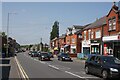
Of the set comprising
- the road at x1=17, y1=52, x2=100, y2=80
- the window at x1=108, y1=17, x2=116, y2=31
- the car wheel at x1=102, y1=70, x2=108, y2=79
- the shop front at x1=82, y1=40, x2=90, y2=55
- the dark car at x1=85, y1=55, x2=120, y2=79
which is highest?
the window at x1=108, y1=17, x2=116, y2=31

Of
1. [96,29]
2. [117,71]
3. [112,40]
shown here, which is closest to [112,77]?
[117,71]

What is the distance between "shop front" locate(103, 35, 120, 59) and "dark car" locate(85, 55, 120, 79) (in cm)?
2104

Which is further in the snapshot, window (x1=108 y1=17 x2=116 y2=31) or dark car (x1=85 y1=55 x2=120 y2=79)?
window (x1=108 y1=17 x2=116 y2=31)

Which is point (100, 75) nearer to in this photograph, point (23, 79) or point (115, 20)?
point (23, 79)

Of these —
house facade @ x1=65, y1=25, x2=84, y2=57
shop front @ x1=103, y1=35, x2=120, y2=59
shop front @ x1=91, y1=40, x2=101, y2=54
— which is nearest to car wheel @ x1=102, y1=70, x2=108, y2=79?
shop front @ x1=103, y1=35, x2=120, y2=59

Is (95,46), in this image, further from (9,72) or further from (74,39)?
(9,72)

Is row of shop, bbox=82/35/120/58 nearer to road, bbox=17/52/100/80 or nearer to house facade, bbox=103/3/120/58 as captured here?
house facade, bbox=103/3/120/58

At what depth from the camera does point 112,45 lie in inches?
1796

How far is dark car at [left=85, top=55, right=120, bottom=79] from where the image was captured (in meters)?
18.6

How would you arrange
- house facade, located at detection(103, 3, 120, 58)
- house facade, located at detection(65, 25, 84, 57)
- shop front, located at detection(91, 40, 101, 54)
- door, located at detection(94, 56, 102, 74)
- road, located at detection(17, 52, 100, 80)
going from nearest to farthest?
door, located at detection(94, 56, 102, 74) → road, located at detection(17, 52, 100, 80) → house facade, located at detection(103, 3, 120, 58) → shop front, located at detection(91, 40, 101, 54) → house facade, located at detection(65, 25, 84, 57)

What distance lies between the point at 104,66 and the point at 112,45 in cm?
2667

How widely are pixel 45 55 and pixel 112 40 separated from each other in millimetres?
12302

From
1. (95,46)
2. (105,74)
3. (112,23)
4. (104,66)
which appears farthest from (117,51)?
(105,74)

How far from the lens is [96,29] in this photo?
5684 centimetres
